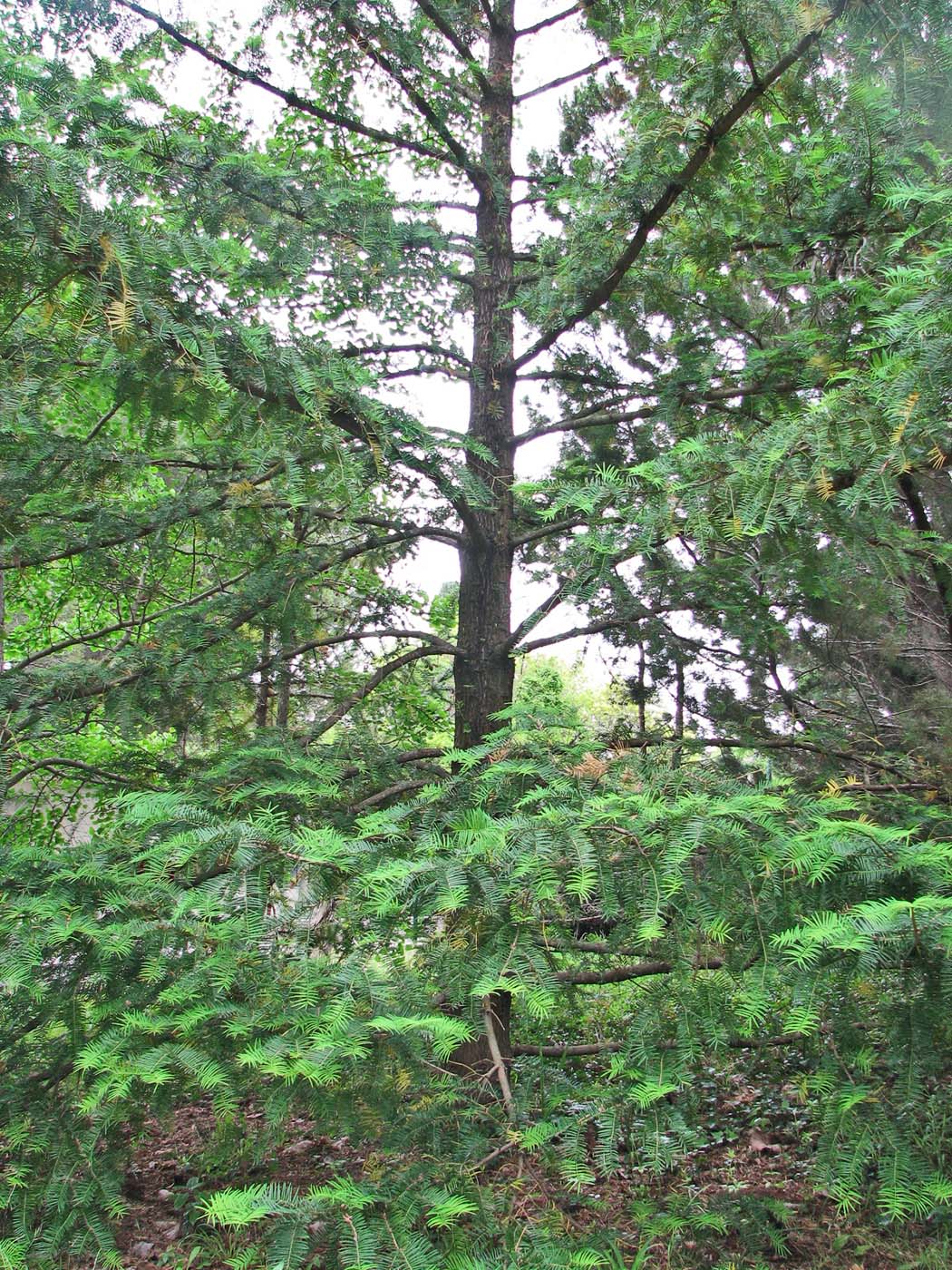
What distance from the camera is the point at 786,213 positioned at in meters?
4.36

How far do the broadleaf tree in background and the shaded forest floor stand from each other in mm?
553

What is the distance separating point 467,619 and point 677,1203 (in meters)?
3.41

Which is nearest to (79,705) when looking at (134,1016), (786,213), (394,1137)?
(134,1016)

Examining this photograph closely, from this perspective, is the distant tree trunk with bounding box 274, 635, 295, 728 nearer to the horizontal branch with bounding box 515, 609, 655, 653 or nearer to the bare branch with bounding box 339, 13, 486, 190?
the horizontal branch with bounding box 515, 609, 655, 653

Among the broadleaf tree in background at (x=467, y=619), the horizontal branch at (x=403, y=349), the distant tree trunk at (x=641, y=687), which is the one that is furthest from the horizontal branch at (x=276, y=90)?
the distant tree trunk at (x=641, y=687)

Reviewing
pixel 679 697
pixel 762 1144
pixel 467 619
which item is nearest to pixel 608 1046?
pixel 679 697

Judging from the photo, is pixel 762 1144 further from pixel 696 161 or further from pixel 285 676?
pixel 696 161

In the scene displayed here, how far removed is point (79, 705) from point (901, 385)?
3.54m

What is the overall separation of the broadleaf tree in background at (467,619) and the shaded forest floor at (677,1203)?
55 centimetres

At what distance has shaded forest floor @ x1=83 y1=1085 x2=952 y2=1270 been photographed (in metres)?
4.02

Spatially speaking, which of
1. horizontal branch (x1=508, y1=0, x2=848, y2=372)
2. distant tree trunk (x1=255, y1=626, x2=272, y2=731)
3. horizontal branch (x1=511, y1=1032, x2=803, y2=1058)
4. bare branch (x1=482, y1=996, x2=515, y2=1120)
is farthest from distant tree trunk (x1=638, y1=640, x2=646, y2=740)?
bare branch (x1=482, y1=996, x2=515, y2=1120)

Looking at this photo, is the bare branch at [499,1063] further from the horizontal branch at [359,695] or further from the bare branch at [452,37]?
the bare branch at [452,37]

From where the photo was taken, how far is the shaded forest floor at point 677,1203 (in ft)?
13.2

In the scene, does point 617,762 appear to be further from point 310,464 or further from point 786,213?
point 786,213
